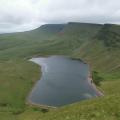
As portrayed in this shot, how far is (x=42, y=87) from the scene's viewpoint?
16325 centimetres

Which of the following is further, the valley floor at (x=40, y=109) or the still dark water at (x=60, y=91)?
the still dark water at (x=60, y=91)

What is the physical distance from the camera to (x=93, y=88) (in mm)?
160500

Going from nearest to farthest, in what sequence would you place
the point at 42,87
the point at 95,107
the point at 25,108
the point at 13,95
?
the point at 95,107, the point at 25,108, the point at 13,95, the point at 42,87

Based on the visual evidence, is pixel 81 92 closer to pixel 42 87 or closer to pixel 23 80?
pixel 42 87

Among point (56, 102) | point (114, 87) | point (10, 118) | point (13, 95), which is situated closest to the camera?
point (10, 118)

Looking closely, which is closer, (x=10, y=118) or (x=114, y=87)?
(x=10, y=118)

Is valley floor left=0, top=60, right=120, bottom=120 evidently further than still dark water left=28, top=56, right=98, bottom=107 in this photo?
No

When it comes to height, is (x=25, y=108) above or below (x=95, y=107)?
below

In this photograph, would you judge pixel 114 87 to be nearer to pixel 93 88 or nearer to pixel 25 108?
pixel 93 88

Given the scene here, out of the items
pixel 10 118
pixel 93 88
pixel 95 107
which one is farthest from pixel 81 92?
pixel 95 107

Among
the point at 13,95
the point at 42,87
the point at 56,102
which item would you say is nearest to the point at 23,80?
the point at 42,87

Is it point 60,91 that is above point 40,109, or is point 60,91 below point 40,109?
below

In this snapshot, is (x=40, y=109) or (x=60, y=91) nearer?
(x=40, y=109)

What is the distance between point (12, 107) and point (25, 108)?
215 inches
